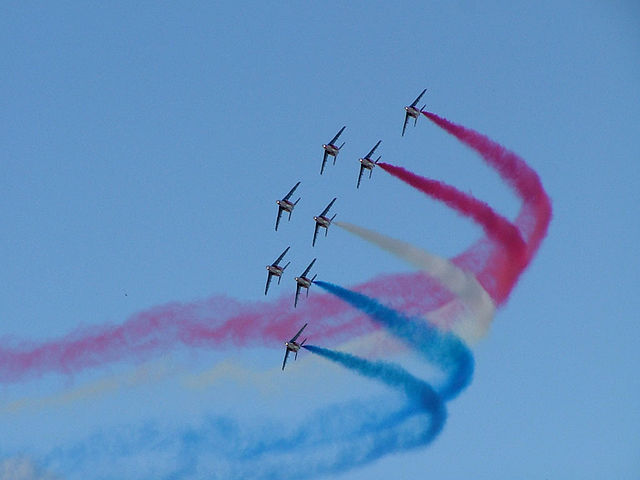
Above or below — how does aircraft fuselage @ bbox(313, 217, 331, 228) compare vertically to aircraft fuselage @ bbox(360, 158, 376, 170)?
below

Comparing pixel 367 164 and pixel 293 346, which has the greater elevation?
pixel 367 164

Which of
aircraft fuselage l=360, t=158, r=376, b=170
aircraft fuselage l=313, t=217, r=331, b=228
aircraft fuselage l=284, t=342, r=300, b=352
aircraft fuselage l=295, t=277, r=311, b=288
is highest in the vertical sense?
aircraft fuselage l=360, t=158, r=376, b=170

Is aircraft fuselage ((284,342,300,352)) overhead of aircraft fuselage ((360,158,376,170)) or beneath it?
beneath

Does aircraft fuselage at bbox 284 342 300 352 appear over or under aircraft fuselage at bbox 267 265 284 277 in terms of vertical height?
under

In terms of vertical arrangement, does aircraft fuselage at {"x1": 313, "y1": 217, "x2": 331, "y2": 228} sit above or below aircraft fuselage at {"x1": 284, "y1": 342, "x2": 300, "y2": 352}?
above

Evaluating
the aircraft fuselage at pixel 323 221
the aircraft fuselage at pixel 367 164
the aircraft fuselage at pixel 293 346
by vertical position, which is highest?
the aircraft fuselage at pixel 367 164

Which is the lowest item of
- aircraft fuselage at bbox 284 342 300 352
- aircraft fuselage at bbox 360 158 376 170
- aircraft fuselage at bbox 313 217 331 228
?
aircraft fuselage at bbox 284 342 300 352

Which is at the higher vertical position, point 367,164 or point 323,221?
point 367,164

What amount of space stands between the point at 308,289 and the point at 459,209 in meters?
9.53

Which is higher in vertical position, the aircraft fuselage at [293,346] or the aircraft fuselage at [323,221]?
the aircraft fuselage at [323,221]

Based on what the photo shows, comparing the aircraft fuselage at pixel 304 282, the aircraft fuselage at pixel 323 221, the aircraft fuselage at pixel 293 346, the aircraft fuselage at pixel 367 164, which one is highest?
the aircraft fuselage at pixel 367 164

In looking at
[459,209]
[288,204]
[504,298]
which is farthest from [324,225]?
[504,298]

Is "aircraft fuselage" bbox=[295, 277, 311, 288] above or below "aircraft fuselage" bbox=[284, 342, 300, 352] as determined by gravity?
above

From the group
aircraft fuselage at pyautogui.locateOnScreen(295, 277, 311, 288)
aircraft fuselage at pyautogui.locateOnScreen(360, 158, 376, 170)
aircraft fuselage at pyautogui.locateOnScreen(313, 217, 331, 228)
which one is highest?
aircraft fuselage at pyautogui.locateOnScreen(360, 158, 376, 170)
